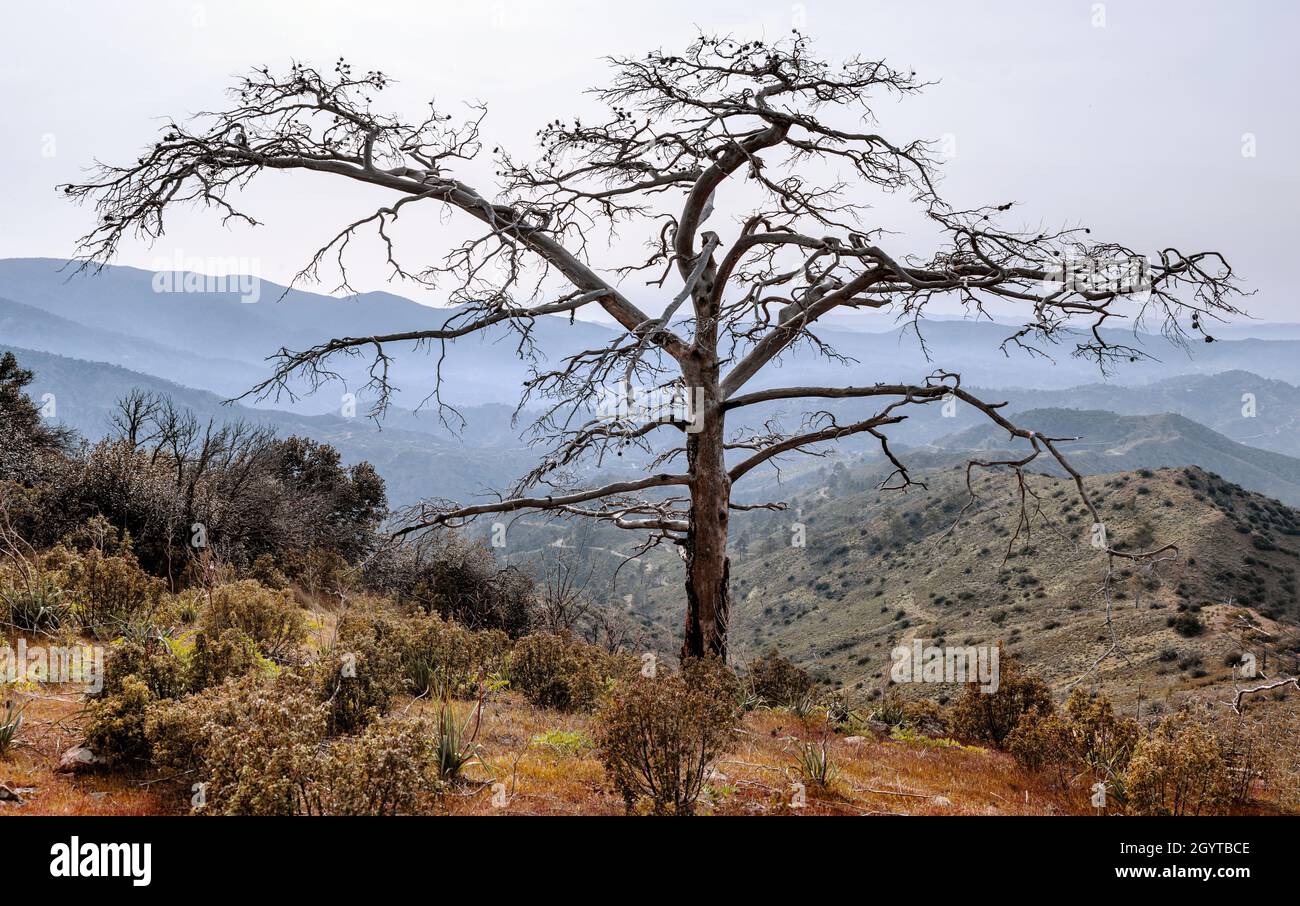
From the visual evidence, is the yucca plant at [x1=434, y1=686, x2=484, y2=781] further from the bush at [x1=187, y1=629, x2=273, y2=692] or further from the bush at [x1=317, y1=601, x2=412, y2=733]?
the bush at [x1=187, y1=629, x2=273, y2=692]

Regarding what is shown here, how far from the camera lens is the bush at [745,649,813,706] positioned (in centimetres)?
1145

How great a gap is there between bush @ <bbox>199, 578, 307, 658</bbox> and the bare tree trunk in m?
4.39

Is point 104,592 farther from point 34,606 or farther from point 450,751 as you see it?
point 450,751

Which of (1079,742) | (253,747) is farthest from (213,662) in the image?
(1079,742)

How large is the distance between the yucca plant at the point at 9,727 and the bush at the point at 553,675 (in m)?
4.73

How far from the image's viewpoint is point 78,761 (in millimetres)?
4973

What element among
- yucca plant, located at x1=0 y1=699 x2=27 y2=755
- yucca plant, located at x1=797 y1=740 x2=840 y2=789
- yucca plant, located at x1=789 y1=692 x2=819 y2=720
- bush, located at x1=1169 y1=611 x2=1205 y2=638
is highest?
yucca plant, located at x1=0 y1=699 x2=27 y2=755

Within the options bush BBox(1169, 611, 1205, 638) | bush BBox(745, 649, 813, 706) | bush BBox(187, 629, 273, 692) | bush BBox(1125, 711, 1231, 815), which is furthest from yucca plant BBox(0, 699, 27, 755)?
bush BBox(1169, 611, 1205, 638)

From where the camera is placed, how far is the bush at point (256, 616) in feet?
24.9

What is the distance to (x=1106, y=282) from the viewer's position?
25.0ft

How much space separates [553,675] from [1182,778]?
602 cm

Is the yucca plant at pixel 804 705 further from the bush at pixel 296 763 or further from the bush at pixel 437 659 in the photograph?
the bush at pixel 296 763

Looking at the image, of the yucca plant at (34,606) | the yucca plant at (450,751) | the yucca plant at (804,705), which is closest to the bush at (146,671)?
the yucca plant at (450,751)
